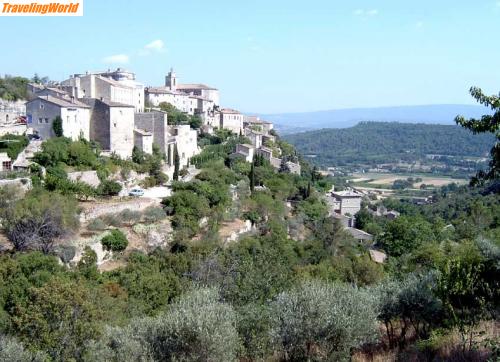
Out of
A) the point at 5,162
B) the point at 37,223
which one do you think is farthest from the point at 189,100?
the point at 37,223

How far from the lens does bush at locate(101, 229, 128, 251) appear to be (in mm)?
26234

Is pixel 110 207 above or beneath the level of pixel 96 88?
beneath

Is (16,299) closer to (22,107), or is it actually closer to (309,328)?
(309,328)

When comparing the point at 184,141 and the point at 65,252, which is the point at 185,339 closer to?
the point at 65,252

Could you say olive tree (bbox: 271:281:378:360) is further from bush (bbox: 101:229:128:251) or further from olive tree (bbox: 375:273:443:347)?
bush (bbox: 101:229:128:251)

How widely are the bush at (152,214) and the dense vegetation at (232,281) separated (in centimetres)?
8

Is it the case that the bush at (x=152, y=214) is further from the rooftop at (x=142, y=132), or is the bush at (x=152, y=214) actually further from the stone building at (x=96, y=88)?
the stone building at (x=96, y=88)

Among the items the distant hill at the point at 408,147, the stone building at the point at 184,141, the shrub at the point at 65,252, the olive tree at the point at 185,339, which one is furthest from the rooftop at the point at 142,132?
the distant hill at the point at 408,147

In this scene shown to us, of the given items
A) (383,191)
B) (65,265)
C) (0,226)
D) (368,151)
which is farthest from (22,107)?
(368,151)

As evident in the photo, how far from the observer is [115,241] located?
2634 centimetres

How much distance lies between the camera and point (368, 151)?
18738 centimetres

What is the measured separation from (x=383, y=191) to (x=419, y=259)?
81.3 meters

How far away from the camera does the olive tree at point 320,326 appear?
34.0 feet

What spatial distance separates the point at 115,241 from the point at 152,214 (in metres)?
3.22
